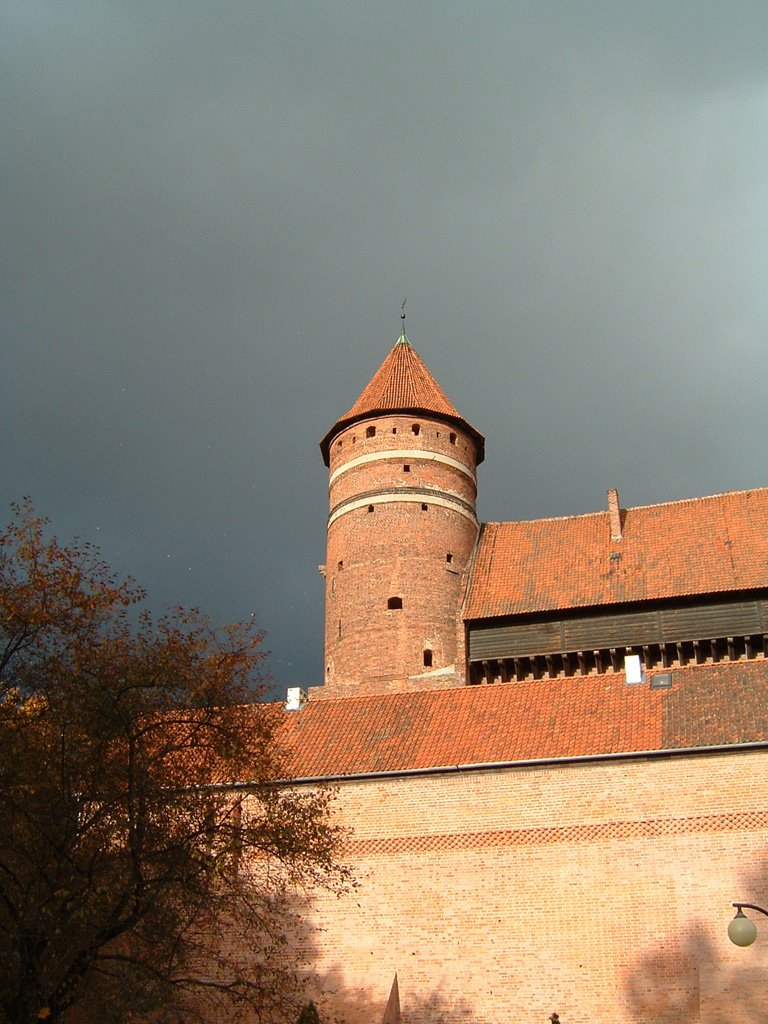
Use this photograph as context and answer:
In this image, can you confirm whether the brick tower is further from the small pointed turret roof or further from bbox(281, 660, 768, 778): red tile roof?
bbox(281, 660, 768, 778): red tile roof

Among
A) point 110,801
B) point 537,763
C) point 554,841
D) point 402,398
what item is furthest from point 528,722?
point 402,398

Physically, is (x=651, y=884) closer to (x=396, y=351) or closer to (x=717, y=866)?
(x=717, y=866)

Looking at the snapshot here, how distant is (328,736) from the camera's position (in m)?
23.4

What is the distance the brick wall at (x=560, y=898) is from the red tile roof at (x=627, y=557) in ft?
32.9

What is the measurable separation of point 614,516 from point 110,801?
2124 cm

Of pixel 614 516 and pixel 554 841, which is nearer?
pixel 554 841

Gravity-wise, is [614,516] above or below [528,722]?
above

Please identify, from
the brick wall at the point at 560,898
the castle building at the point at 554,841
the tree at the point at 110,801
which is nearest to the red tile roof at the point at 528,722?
the castle building at the point at 554,841

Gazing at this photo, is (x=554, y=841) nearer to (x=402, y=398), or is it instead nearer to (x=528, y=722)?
(x=528, y=722)

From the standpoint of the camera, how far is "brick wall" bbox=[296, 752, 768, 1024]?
60.5 feet

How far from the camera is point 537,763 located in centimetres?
2070

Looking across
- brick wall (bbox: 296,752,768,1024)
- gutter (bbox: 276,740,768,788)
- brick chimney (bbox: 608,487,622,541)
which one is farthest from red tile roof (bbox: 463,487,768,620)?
brick wall (bbox: 296,752,768,1024)

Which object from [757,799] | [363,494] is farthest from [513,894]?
[363,494]

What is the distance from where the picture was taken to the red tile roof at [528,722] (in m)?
20.7
